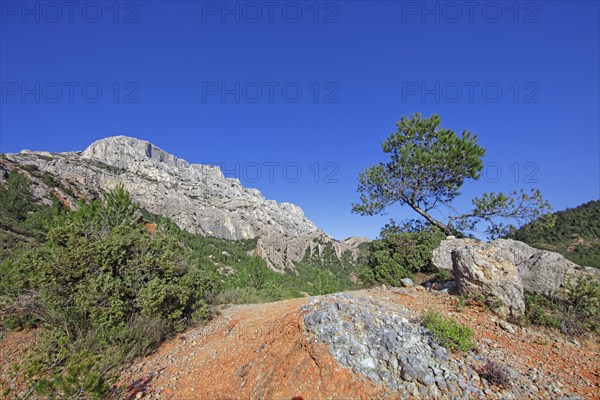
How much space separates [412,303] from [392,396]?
333 cm

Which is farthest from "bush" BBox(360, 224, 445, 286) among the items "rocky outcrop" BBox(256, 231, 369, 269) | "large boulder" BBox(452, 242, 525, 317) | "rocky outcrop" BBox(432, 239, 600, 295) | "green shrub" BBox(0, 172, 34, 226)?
"rocky outcrop" BBox(256, 231, 369, 269)

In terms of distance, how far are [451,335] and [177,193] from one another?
100 m

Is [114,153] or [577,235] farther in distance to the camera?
[114,153]

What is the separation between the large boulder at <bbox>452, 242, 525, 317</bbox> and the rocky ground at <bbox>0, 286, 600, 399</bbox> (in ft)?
1.30

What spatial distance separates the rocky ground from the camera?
155 inches

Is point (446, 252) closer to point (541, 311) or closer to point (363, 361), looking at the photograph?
point (541, 311)

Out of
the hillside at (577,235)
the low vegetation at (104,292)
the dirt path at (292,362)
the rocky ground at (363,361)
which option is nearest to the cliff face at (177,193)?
the hillside at (577,235)

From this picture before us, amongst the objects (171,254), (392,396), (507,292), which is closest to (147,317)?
(171,254)

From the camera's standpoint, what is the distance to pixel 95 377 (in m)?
3.25

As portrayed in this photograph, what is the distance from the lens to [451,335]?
459 centimetres

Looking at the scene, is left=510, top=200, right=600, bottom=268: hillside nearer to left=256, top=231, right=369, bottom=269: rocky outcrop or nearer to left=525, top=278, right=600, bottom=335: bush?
left=525, top=278, right=600, bottom=335: bush

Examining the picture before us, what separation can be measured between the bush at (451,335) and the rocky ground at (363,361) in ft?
0.49

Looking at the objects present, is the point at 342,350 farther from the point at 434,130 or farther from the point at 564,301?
the point at 434,130

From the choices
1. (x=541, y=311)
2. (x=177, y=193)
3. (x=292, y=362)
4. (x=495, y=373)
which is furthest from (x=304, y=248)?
(x=495, y=373)
